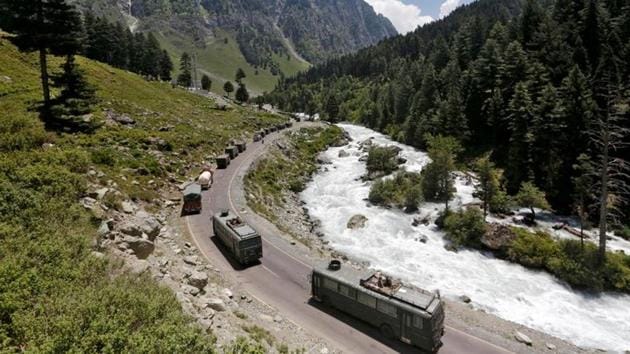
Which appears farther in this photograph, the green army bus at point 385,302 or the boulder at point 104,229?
the boulder at point 104,229

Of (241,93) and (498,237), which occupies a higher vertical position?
(241,93)

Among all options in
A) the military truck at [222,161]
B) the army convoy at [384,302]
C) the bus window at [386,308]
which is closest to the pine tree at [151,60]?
the military truck at [222,161]

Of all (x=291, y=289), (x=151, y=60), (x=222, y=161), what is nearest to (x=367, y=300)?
(x=291, y=289)

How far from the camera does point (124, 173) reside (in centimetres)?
3403

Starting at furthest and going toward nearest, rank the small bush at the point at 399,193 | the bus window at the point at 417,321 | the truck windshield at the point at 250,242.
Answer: the small bush at the point at 399,193
the truck windshield at the point at 250,242
the bus window at the point at 417,321

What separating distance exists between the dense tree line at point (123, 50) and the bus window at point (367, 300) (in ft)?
331

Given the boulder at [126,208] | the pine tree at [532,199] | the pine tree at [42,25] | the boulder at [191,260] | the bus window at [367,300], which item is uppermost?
the pine tree at [42,25]

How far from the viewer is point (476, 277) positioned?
96.6ft

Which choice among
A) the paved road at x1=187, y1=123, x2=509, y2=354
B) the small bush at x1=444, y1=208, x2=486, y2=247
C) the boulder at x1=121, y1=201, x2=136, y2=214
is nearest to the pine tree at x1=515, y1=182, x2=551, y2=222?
the small bush at x1=444, y1=208, x2=486, y2=247

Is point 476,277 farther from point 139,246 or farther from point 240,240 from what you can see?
point 139,246

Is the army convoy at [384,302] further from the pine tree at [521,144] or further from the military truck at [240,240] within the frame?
the pine tree at [521,144]

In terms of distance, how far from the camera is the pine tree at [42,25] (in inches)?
1286

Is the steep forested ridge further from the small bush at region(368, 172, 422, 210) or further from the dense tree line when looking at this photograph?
the dense tree line

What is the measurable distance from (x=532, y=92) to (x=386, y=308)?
51.4 metres
